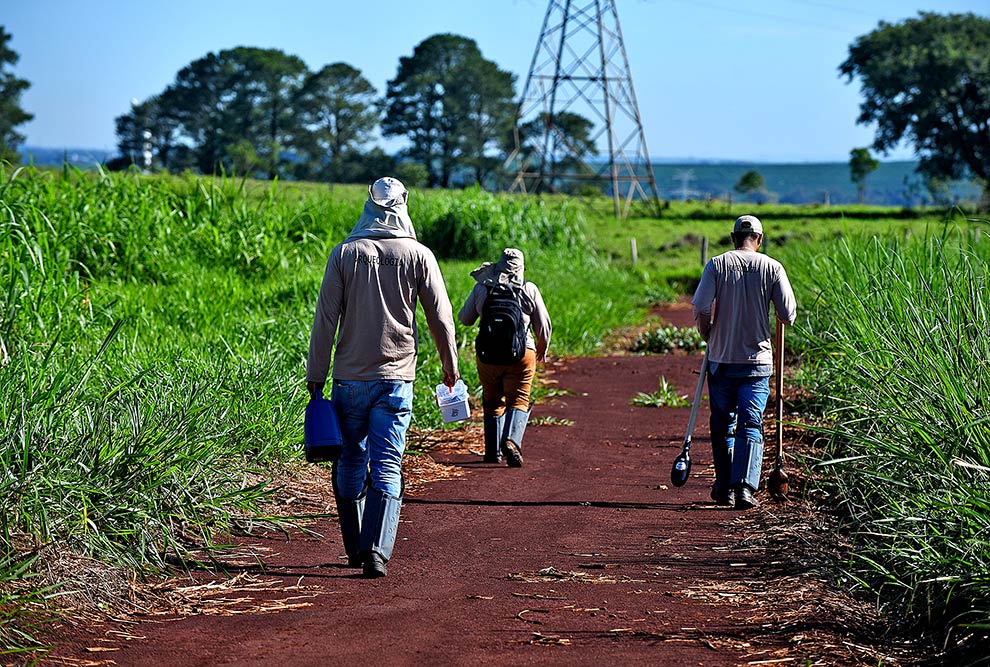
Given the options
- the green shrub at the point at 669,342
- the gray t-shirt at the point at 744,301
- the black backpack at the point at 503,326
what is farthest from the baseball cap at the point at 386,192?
the green shrub at the point at 669,342

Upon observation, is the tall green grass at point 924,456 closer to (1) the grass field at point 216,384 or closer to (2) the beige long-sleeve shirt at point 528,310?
(1) the grass field at point 216,384

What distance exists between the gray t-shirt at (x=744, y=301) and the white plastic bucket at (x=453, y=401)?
68.4 inches

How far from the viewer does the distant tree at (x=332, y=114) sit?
73.0m

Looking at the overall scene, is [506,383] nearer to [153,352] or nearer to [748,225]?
[748,225]

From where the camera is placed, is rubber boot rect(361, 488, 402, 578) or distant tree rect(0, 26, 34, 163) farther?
distant tree rect(0, 26, 34, 163)

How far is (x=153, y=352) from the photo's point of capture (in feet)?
27.5

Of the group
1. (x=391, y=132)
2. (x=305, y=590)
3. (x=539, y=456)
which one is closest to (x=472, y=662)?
(x=305, y=590)

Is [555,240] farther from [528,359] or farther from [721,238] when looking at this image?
[528,359]

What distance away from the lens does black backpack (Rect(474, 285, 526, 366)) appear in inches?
339

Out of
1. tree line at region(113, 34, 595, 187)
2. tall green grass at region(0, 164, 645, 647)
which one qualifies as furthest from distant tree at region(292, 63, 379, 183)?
tall green grass at region(0, 164, 645, 647)

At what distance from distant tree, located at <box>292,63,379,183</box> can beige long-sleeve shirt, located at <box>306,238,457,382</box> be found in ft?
216

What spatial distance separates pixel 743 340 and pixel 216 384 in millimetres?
3293

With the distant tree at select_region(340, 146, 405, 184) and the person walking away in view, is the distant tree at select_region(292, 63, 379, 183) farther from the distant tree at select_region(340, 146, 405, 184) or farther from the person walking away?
the person walking away

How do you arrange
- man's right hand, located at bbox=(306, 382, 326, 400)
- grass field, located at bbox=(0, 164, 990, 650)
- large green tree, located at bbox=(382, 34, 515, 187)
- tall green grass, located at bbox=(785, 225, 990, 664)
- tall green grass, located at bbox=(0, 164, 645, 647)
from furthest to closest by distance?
large green tree, located at bbox=(382, 34, 515, 187), man's right hand, located at bbox=(306, 382, 326, 400), tall green grass, located at bbox=(0, 164, 645, 647), grass field, located at bbox=(0, 164, 990, 650), tall green grass, located at bbox=(785, 225, 990, 664)
